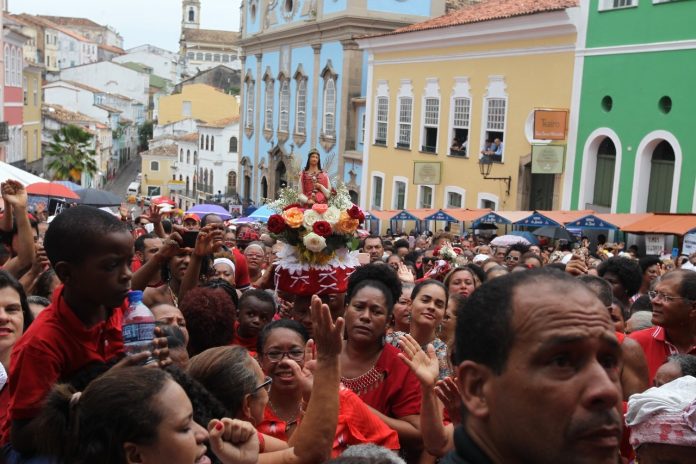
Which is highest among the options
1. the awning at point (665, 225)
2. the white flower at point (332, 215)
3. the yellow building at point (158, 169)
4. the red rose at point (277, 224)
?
the white flower at point (332, 215)

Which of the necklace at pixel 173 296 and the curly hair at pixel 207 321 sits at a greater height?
the curly hair at pixel 207 321

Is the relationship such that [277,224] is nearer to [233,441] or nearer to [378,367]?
[378,367]

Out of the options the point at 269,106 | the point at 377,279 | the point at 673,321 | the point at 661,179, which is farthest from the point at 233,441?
the point at 269,106

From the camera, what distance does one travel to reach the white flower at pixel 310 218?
21.3 ft

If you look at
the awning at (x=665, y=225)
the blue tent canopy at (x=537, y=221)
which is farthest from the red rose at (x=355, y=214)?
the blue tent canopy at (x=537, y=221)

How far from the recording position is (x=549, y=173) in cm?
2325

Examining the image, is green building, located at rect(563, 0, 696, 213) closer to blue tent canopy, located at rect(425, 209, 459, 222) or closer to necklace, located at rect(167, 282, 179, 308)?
blue tent canopy, located at rect(425, 209, 459, 222)

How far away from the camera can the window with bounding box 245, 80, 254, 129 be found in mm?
46719

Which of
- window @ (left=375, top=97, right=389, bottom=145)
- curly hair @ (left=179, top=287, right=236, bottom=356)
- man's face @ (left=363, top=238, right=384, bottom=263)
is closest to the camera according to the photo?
curly hair @ (left=179, top=287, right=236, bottom=356)

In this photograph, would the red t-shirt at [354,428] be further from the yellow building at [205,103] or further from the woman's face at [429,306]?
the yellow building at [205,103]

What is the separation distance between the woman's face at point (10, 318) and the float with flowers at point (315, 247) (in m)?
2.34

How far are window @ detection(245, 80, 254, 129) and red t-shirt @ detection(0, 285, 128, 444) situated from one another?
43.7 m

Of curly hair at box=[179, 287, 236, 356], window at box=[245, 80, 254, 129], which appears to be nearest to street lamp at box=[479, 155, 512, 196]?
curly hair at box=[179, 287, 236, 356]

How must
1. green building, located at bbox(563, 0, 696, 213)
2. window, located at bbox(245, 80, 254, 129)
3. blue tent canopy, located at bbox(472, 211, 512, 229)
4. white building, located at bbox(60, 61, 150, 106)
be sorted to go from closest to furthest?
green building, located at bbox(563, 0, 696, 213) < blue tent canopy, located at bbox(472, 211, 512, 229) < window, located at bbox(245, 80, 254, 129) < white building, located at bbox(60, 61, 150, 106)
